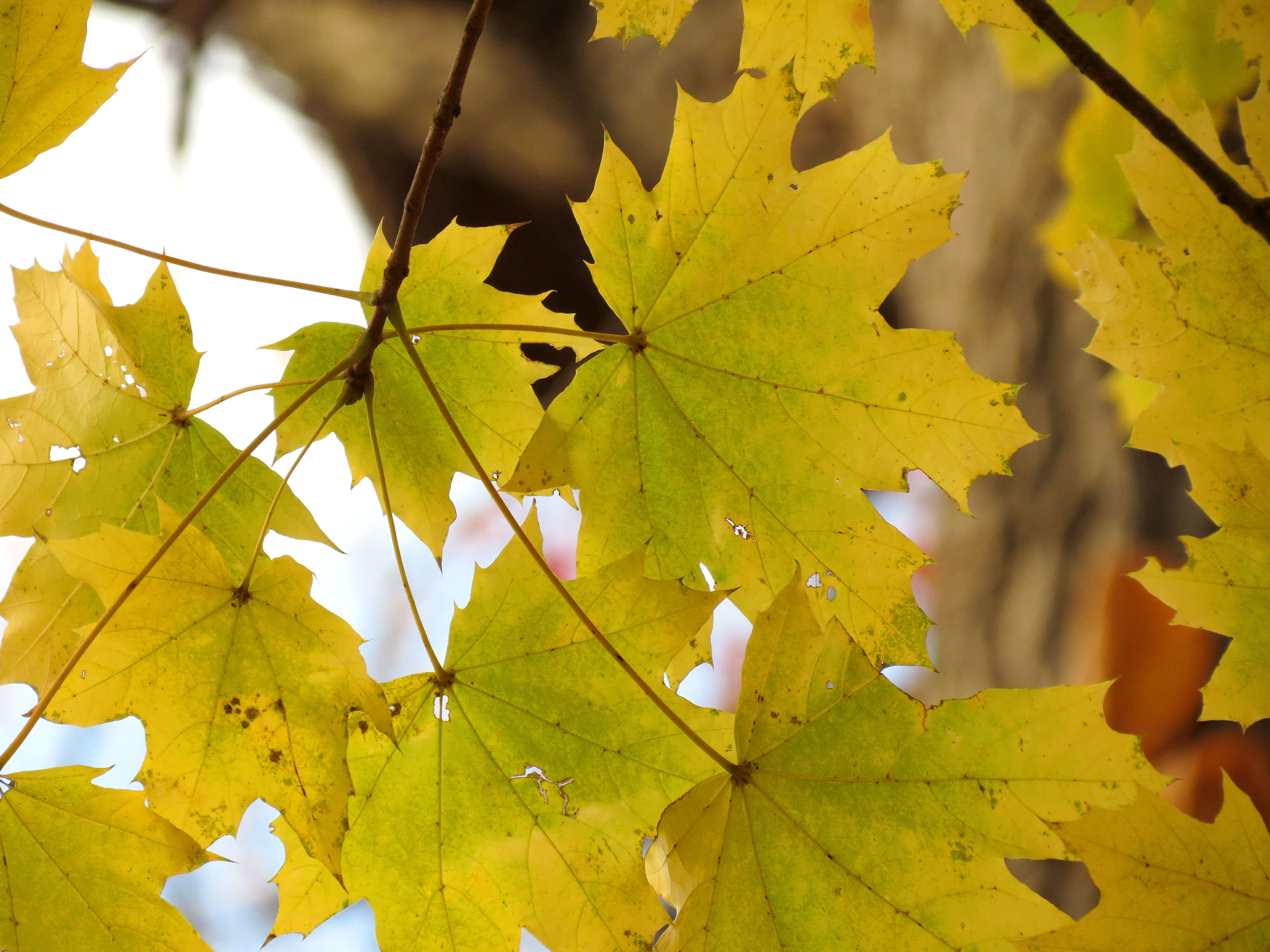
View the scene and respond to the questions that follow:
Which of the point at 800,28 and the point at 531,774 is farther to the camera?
the point at 800,28

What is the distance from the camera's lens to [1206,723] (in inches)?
70.0

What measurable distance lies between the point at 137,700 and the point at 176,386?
306mm

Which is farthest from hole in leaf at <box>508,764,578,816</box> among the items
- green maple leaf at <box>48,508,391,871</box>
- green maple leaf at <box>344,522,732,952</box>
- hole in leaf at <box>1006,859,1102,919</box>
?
hole in leaf at <box>1006,859,1102,919</box>

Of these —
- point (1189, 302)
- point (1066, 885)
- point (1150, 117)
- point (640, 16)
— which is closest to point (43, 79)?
point (640, 16)

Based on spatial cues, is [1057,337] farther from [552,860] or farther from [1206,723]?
[552,860]

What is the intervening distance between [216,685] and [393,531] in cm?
16

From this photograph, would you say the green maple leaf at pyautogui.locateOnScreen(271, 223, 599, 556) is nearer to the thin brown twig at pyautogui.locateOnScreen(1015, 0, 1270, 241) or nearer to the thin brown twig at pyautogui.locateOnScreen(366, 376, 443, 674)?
the thin brown twig at pyautogui.locateOnScreen(366, 376, 443, 674)

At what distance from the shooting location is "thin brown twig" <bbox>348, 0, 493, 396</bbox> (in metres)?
0.61

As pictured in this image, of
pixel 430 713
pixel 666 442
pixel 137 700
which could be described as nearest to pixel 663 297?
pixel 666 442

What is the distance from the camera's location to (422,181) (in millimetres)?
626

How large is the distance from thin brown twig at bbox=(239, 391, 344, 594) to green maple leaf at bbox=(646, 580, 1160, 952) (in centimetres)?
33

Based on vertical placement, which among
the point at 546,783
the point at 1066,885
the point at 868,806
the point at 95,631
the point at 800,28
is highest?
the point at 800,28

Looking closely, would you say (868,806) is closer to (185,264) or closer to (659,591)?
(659,591)

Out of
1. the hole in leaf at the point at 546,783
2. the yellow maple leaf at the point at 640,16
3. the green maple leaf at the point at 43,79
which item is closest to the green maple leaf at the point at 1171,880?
the hole in leaf at the point at 546,783
